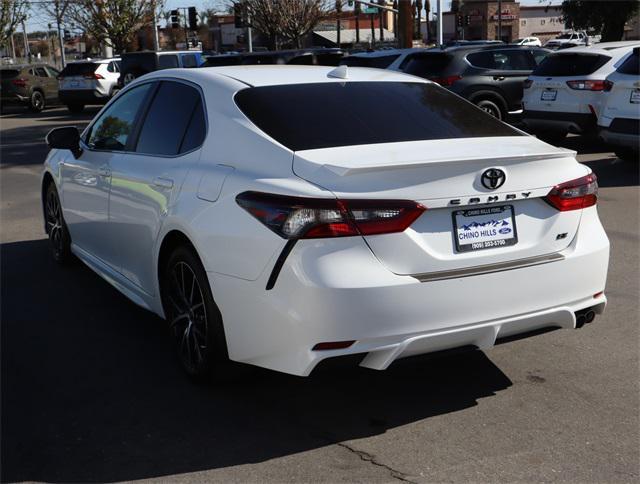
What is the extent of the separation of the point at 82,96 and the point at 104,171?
23.2 m

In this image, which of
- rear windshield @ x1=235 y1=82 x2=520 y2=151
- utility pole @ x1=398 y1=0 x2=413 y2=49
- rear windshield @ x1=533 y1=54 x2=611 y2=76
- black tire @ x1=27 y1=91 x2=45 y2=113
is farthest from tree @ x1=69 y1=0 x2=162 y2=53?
rear windshield @ x1=235 y1=82 x2=520 y2=151

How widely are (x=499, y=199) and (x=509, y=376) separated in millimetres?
1214

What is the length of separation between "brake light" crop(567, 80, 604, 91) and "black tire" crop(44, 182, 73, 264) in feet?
28.4

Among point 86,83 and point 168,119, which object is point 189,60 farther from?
point 168,119

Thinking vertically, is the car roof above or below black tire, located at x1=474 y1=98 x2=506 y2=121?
above

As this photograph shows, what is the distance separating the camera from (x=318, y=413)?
14.2 feet

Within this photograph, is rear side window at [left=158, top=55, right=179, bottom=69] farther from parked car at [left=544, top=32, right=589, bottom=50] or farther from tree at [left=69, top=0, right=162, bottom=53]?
tree at [left=69, top=0, right=162, bottom=53]

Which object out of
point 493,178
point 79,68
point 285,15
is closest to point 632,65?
point 493,178

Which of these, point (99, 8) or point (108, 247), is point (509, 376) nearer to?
point (108, 247)

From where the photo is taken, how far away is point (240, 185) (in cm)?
409

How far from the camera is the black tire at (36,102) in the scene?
2956 centimetres

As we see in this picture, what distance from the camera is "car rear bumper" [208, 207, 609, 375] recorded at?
372cm

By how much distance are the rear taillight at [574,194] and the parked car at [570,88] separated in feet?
30.0

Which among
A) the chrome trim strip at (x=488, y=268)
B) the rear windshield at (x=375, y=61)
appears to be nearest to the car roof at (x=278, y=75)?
the chrome trim strip at (x=488, y=268)
